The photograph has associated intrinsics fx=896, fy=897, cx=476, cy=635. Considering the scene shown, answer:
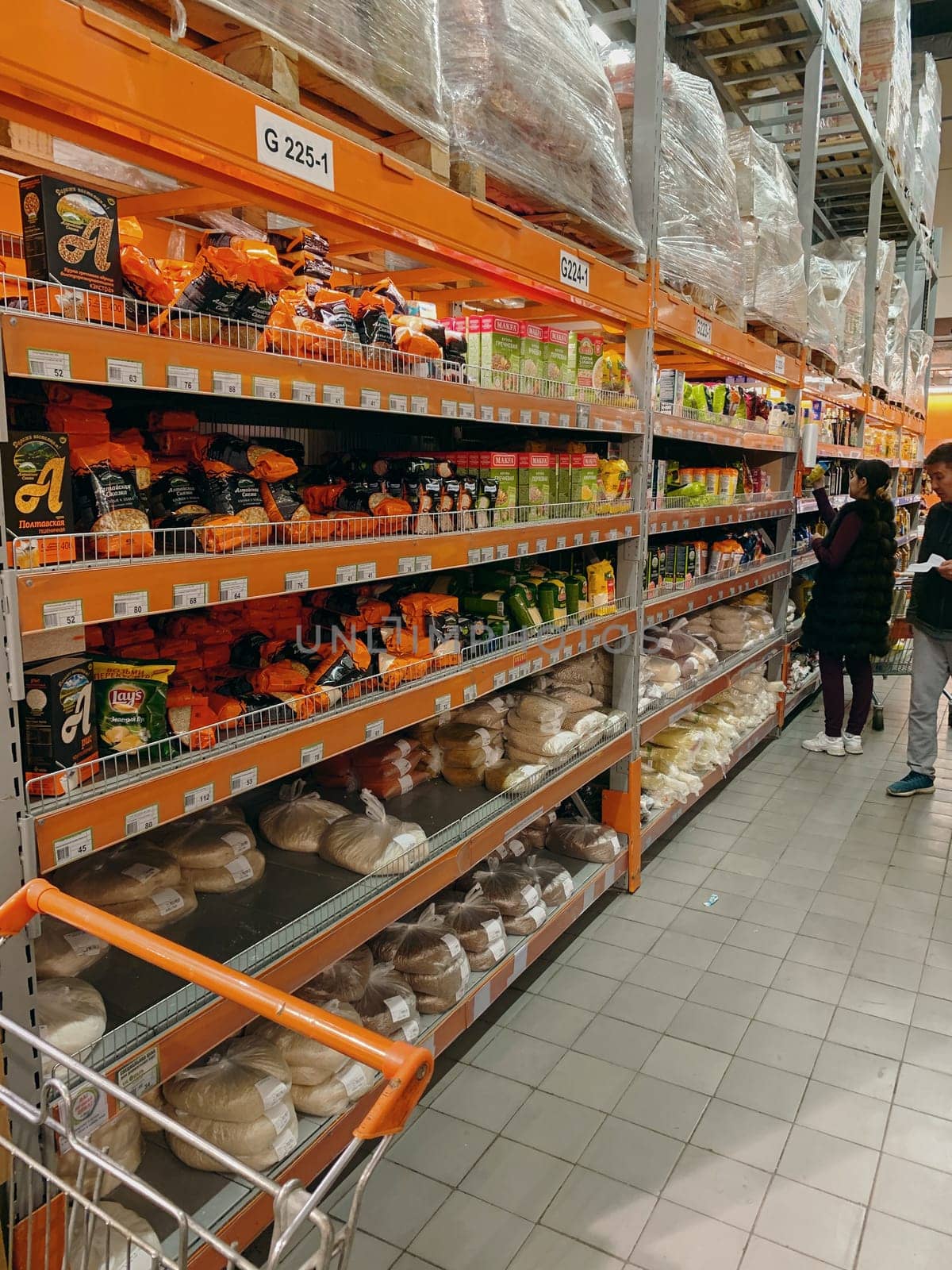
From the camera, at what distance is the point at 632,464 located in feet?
11.9

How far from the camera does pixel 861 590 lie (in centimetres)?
569

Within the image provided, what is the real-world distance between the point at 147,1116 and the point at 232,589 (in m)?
0.93

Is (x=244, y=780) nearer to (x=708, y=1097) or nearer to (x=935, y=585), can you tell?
(x=708, y=1097)

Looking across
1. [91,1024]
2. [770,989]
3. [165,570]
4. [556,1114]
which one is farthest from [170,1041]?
[770,989]

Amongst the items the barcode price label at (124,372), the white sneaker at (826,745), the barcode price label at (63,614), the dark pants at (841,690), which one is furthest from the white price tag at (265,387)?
the white sneaker at (826,745)

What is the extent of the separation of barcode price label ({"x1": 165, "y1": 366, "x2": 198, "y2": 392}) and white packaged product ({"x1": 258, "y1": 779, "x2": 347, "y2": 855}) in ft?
4.43

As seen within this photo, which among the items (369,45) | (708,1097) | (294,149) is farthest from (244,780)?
(708,1097)

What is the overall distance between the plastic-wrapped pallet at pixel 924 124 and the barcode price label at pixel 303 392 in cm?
814

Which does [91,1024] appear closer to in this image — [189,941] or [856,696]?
[189,941]

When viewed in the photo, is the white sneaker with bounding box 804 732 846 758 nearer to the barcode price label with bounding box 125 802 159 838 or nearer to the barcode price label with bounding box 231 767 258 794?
the barcode price label with bounding box 231 767 258 794

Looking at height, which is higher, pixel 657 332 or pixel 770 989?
pixel 657 332

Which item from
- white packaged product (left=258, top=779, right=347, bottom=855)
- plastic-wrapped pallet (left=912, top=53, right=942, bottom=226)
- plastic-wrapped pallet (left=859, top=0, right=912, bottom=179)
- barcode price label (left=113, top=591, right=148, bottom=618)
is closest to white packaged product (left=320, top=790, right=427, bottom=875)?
white packaged product (left=258, top=779, right=347, bottom=855)

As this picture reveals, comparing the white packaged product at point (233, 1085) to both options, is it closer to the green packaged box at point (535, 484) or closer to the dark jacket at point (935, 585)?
the green packaged box at point (535, 484)

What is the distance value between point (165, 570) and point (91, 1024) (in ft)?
2.74
